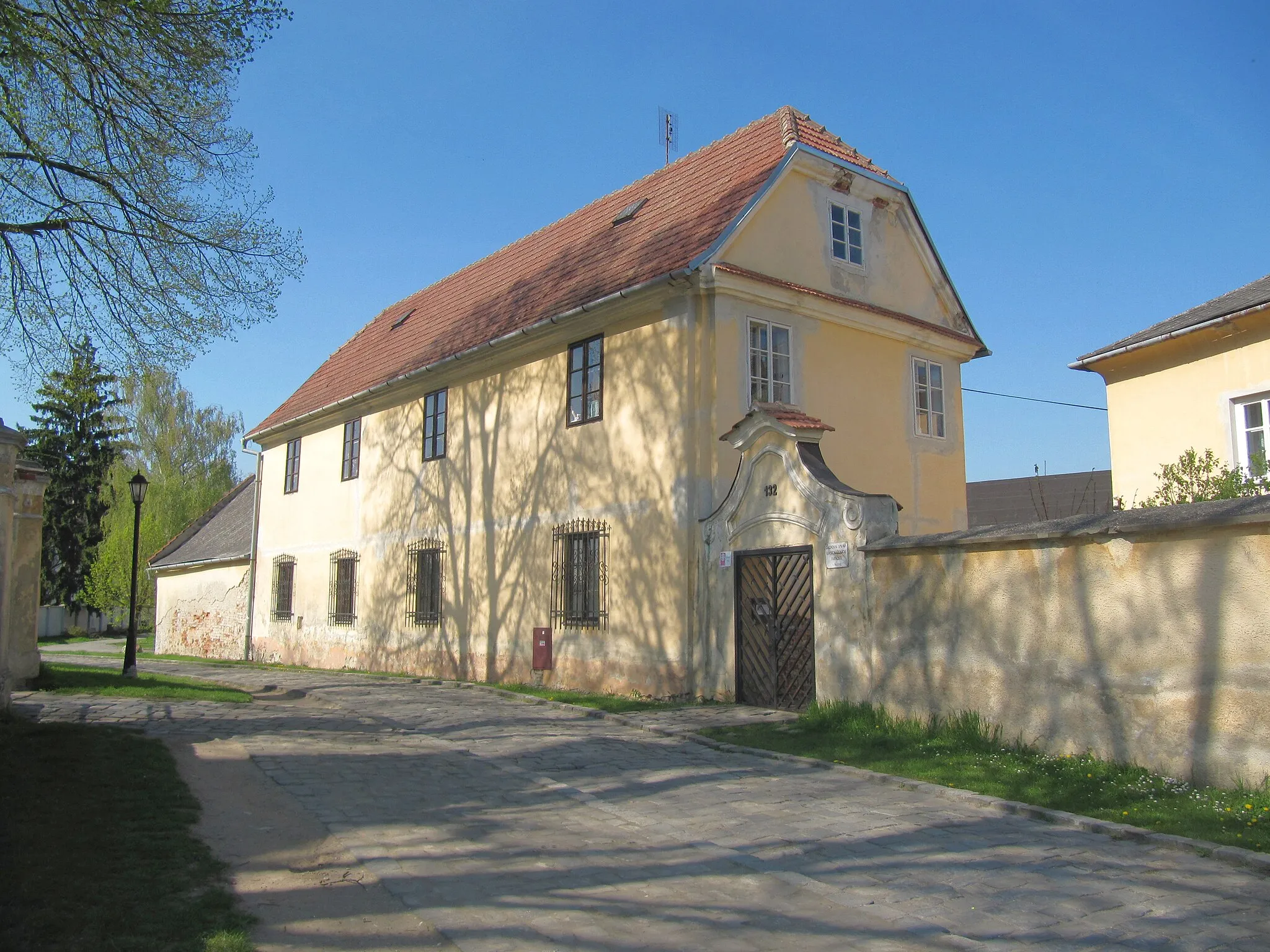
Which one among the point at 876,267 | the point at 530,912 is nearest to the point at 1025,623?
the point at 530,912

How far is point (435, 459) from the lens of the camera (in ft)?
65.4

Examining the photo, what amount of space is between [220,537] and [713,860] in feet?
99.2

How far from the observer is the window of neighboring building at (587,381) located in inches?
614

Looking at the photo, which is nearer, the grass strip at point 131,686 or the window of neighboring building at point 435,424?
the grass strip at point 131,686

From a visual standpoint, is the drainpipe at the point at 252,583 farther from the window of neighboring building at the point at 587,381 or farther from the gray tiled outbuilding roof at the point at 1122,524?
the gray tiled outbuilding roof at the point at 1122,524

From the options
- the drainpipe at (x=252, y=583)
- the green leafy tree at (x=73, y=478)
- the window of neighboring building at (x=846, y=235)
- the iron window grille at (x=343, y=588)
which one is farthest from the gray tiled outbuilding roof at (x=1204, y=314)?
the green leafy tree at (x=73, y=478)

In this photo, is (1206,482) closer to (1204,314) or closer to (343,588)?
(1204,314)

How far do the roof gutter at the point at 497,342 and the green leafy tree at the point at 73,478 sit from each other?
87.5 feet

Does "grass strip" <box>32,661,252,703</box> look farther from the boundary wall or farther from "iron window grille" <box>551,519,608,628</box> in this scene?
the boundary wall

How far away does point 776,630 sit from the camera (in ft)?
39.9

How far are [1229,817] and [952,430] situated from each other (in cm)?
1179

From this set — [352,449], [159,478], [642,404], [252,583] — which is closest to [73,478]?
[159,478]

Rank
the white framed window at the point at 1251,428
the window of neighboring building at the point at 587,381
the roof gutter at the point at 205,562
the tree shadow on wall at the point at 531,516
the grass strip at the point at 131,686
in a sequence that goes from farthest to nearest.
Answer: the roof gutter at the point at 205,562, the window of neighboring building at the point at 587,381, the white framed window at the point at 1251,428, the grass strip at the point at 131,686, the tree shadow on wall at the point at 531,516

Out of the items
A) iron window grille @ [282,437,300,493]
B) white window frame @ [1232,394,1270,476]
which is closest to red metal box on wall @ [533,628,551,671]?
white window frame @ [1232,394,1270,476]
